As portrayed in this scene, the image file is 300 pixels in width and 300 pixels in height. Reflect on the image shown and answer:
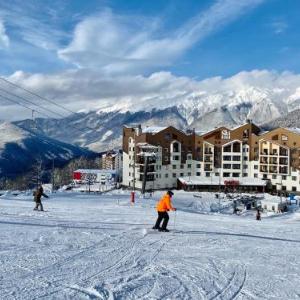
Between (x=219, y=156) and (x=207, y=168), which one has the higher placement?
(x=219, y=156)

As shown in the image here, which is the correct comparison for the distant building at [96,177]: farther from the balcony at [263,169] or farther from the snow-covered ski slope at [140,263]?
the snow-covered ski slope at [140,263]

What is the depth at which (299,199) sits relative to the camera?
74.8m

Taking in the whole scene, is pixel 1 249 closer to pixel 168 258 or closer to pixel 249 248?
pixel 168 258

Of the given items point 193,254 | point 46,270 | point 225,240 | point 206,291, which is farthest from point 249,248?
point 46,270

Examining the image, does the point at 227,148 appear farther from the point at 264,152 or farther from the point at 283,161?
the point at 283,161

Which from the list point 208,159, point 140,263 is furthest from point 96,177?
point 140,263

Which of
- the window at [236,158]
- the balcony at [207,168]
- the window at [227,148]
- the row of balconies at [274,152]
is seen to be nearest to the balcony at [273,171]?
the row of balconies at [274,152]

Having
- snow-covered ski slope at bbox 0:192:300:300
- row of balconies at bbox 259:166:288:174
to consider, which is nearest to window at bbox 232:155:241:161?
row of balconies at bbox 259:166:288:174

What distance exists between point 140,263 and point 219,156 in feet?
276

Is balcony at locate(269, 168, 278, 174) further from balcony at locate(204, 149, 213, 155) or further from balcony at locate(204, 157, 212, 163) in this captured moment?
balcony at locate(204, 149, 213, 155)

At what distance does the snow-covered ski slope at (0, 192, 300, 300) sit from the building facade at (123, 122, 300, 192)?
72.8m

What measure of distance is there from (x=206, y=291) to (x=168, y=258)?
297 centimetres

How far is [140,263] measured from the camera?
10.6 metres

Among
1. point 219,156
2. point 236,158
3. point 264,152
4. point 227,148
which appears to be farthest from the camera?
point 219,156
